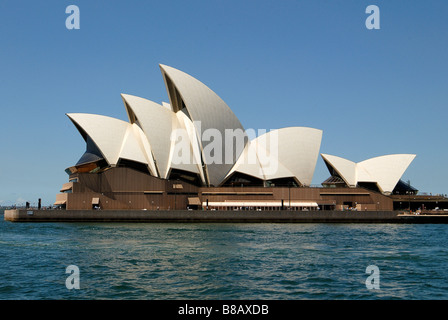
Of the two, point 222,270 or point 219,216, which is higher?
point 219,216

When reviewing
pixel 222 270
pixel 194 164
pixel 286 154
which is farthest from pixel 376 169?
pixel 222 270

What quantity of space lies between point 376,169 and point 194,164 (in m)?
31.1

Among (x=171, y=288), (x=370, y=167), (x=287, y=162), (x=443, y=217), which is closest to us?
(x=171, y=288)

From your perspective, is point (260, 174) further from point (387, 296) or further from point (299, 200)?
point (387, 296)

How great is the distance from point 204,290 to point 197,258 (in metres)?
8.07

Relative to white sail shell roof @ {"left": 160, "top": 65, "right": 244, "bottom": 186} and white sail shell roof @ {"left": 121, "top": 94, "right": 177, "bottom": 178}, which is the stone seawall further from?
white sail shell roof @ {"left": 160, "top": 65, "right": 244, "bottom": 186}

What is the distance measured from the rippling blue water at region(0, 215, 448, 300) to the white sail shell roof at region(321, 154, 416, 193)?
40976mm

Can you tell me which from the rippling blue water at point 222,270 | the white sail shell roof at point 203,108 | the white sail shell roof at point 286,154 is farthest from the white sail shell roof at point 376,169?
the rippling blue water at point 222,270

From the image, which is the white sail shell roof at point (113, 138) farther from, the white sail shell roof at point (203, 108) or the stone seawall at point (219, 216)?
the stone seawall at point (219, 216)

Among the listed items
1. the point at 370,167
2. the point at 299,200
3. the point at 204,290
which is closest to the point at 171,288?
the point at 204,290

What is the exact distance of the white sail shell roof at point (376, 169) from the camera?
7144cm

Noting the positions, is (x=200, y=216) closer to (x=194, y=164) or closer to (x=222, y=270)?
(x=194, y=164)

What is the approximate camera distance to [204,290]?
15.0 metres

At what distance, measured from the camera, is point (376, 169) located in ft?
240
